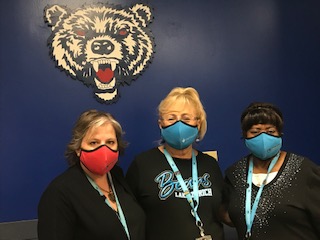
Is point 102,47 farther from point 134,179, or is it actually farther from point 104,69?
point 134,179

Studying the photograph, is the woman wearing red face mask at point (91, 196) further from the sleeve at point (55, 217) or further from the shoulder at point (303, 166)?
the shoulder at point (303, 166)

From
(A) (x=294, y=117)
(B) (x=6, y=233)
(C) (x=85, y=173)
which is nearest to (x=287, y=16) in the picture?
(A) (x=294, y=117)

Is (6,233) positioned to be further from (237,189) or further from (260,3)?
(260,3)

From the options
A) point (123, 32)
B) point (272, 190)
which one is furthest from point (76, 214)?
point (123, 32)

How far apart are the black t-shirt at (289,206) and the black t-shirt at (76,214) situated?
61cm

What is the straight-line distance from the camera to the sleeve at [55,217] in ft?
4.71

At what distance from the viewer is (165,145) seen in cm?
196

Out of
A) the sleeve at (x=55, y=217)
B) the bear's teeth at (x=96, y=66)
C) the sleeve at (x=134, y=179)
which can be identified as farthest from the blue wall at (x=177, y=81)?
the sleeve at (x=55, y=217)

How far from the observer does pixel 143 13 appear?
2.42 meters

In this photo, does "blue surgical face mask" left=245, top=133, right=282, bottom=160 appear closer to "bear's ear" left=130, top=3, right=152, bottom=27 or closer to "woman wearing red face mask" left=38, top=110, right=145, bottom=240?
"woman wearing red face mask" left=38, top=110, right=145, bottom=240

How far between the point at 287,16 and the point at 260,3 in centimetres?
25

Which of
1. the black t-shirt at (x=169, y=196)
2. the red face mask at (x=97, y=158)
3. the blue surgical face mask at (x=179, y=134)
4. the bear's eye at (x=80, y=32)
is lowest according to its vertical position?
the black t-shirt at (x=169, y=196)

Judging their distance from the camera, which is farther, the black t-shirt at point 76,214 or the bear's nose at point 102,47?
the bear's nose at point 102,47

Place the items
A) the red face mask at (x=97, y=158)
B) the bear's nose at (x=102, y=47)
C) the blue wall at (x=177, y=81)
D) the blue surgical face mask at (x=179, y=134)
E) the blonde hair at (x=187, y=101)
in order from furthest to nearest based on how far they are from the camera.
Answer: the bear's nose at (x=102, y=47) < the blue wall at (x=177, y=81) < the blonde hair at (x=187, y=101) < the blue surgical face mask at (x=179, y=134) < the red face mask at (x=97, y=158)
